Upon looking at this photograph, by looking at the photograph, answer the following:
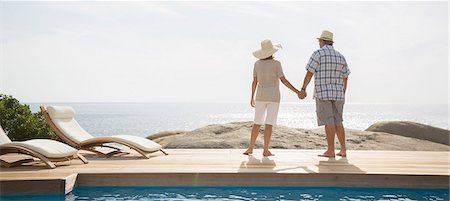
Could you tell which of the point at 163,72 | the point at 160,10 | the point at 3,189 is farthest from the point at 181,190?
the point at 163,72

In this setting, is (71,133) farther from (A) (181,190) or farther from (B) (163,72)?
(B) (163,72)

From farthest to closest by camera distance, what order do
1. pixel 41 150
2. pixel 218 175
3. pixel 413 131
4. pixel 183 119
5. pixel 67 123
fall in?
pixel 183 119 < pixel 413 131 < pixel 67 123 < pixel 41 150 < pixel 218 175

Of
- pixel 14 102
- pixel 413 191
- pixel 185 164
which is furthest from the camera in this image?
pixel 14 102

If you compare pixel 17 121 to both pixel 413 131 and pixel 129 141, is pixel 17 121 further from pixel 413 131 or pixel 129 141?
pixel 413 131

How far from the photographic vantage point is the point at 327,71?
6484 mm

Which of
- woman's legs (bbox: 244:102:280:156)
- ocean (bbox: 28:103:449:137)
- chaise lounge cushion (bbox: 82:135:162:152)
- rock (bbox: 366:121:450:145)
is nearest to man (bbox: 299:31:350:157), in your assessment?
woman's legs (bbox: 244:102:280:156)

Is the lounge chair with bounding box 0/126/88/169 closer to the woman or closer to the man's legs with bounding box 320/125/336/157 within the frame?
the woman

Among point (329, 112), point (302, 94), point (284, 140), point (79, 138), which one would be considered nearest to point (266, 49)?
point (302, 94)

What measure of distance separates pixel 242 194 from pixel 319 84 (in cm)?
241

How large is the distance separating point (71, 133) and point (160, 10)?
27.5ft

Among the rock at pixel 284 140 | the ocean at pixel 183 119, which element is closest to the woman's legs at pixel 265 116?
the rock at pixel 284 140

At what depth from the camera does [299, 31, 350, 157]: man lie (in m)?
6.46

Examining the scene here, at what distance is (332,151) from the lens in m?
6.67

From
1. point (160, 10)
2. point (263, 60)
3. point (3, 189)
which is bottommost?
point (3, 189)
